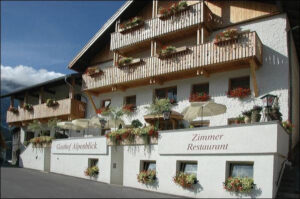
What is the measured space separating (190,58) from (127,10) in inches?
266

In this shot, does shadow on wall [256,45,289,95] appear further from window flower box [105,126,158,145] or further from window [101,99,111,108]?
window [101,99,111,108]

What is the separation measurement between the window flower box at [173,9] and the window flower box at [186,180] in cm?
935

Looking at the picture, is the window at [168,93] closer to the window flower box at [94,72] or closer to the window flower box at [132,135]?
the window flower box at [132,135]

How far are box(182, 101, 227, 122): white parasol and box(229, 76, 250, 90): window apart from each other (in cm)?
249

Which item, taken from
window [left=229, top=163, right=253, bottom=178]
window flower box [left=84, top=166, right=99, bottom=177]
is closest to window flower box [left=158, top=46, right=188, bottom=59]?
window flower box [left=84, top=166, right=99, bottom=177]

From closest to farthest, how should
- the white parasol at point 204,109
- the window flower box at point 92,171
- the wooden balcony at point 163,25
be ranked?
the white parasol at point 204,109, the wooden balcony at point 163,25, the window flower box at point 92,171

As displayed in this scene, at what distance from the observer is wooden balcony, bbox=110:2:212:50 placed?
17875mm

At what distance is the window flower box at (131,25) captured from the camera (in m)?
20.5

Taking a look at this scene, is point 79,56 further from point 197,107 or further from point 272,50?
point 272,50

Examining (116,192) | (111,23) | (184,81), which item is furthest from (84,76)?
(116,192)

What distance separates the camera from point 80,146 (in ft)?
65.0

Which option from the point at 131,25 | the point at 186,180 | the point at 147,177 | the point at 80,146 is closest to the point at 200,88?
the point at 147,177

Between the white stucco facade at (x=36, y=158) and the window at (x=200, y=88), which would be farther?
the white stucco facade at (x=36, y=158)

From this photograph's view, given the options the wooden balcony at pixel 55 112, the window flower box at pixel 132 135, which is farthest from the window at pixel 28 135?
the window flower box at pixel 132 135
